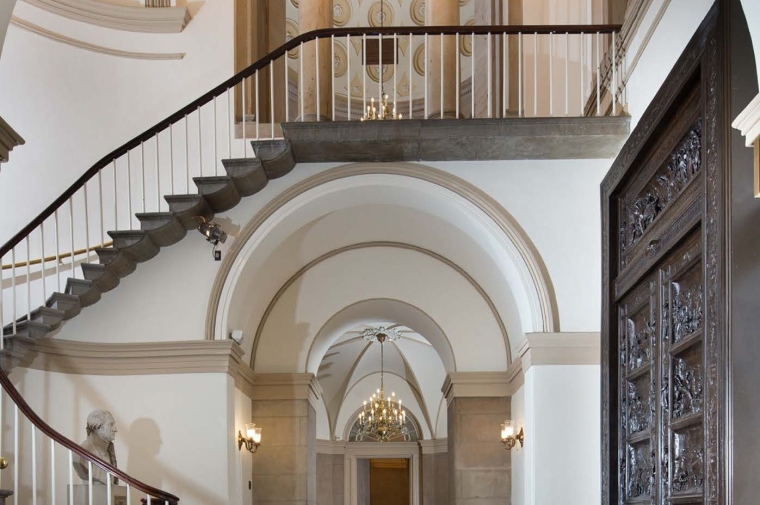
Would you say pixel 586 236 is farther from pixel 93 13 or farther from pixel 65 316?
pixel 93 13

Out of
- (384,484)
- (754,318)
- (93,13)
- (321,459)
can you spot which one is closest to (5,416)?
(93,13)

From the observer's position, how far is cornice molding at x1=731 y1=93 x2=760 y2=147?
432cm

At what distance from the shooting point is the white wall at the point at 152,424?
9.49 metres

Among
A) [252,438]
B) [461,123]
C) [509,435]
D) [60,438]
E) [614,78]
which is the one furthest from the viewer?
[509,435]

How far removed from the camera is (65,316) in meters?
9.06

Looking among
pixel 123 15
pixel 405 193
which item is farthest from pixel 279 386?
pixel 123 15

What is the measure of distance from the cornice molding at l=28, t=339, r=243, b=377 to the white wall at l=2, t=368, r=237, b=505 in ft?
0.24

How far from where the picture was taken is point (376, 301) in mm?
12977

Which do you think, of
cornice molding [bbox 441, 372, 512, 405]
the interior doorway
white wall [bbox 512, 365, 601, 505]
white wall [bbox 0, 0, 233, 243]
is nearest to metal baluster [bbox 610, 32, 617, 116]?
white wall [bbox 512, 365, 601, 505]

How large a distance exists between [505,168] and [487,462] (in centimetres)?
444

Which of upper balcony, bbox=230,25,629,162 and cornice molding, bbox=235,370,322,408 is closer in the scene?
upper balcony, bbox=230,25,629,162

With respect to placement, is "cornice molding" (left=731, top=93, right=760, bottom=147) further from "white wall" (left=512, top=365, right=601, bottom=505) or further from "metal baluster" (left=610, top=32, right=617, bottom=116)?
"white wall" (left=512, top=365, right=601, bottom=505)

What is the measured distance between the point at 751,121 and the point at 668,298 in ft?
7.26

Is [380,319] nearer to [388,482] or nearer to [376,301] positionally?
[376,301]
